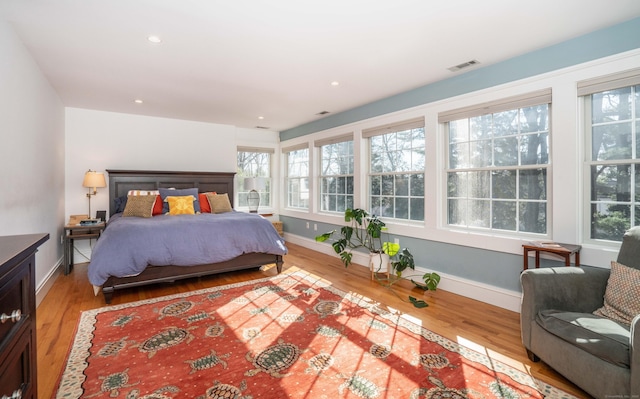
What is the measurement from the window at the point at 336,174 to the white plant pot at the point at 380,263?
4.06 ft

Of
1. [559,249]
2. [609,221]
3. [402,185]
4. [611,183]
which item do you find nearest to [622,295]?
[559,249]

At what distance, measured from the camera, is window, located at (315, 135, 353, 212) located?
202 inches

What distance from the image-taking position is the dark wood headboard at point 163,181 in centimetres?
506

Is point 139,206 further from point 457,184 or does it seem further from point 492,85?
point 492,85

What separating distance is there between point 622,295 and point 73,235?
224 inches

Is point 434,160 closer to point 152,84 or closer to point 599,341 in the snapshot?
point 599,341

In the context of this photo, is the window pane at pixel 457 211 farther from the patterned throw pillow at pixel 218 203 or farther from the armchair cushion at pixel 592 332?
the patterned throw pillow at pixel 218 203

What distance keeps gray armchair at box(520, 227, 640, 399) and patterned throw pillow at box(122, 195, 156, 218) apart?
4.51m

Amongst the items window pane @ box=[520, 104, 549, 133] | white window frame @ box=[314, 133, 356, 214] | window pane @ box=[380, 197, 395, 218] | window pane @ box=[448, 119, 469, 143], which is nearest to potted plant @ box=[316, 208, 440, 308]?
window pane @ box=[380, 197, 395, 218]

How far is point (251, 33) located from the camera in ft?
8.27

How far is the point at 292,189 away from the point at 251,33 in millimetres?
4315

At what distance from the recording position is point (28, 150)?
2961 mm

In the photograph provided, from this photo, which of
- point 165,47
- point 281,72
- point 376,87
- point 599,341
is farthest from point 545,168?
point 165,47

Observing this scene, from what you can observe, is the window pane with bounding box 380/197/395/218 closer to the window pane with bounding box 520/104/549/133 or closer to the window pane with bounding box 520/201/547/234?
the window pane with bounding box 520/201/547/234
